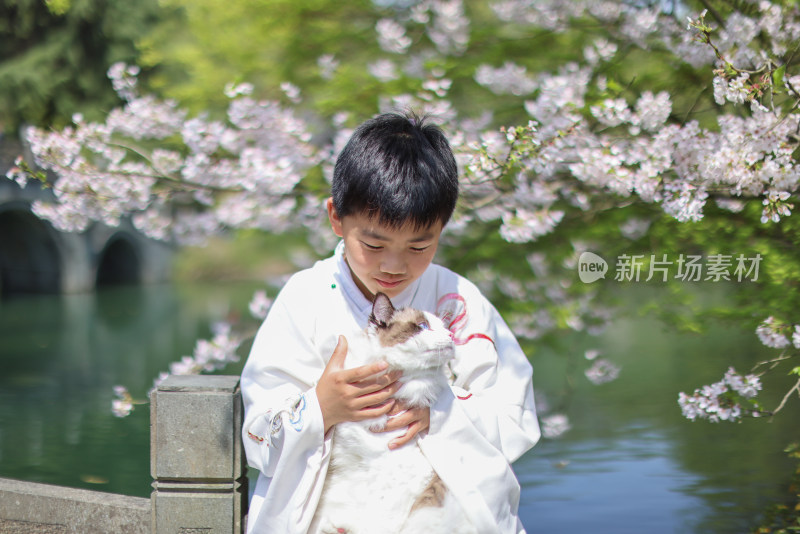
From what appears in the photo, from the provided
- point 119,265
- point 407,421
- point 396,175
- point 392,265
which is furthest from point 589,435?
point 119,265

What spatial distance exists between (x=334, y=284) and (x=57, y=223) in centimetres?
360

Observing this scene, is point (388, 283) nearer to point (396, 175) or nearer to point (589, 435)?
point (396, 175)

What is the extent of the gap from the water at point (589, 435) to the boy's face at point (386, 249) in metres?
2.87

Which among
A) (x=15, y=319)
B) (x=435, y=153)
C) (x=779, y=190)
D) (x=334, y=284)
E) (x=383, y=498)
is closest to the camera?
Result: (x=383, y=498)

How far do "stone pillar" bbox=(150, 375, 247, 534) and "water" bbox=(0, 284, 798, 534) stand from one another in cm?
287

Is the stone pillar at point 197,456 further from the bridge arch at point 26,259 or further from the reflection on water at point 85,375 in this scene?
the bridge arch at point 26,259

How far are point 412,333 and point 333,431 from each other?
421 millimetres

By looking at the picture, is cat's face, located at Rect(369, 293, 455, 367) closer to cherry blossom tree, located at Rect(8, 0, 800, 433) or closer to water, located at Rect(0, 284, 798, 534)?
cherry blossom tree, located at Rect(8, 0, 800, 433)

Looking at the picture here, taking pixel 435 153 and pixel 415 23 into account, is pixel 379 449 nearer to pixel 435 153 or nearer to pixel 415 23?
pixel 435 153

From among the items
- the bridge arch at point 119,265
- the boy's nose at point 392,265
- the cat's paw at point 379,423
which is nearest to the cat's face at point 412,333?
the boy's nose at point 392,265

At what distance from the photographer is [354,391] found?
2.04 m

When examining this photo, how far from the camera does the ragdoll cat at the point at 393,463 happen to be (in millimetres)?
2010

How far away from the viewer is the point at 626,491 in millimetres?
5621

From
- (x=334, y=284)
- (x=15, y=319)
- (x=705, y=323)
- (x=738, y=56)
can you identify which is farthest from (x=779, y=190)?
(x=15, y=319)
